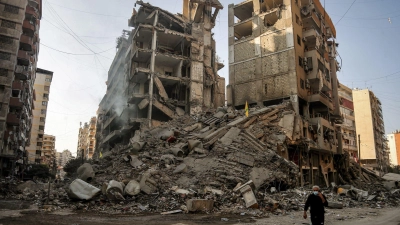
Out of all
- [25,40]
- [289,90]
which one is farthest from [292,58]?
[25,40]

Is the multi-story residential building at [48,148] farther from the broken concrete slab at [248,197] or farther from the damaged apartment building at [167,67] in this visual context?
the broken concrete slab at [248,197]

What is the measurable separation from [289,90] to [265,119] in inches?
308

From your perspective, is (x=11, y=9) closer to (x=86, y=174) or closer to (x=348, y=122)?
(x=86, y=174)

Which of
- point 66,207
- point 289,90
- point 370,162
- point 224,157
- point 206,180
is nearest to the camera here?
point 66,207

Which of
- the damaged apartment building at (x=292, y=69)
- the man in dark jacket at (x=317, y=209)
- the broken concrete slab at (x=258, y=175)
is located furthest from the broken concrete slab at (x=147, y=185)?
the damaged apartment building at (x=292, y=69)

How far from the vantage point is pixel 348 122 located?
188 feet

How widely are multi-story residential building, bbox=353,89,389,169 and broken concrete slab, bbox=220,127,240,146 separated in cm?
5230

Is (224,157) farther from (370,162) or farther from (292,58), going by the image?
(370,162)

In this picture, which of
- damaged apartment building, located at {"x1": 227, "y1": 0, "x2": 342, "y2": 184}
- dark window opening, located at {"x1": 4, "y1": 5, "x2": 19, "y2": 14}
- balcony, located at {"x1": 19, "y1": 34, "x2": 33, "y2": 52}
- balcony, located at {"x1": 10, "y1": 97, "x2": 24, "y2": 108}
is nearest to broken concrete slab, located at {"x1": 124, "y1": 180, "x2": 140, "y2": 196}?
damaged apartment building, located at {"x1": 227, "y1": 0, "x2": 342, "y2": 184}

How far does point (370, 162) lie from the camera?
194ft

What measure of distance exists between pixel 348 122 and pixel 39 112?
217ft

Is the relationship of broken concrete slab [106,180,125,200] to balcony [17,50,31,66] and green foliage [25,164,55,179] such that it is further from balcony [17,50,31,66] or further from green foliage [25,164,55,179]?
green foliage [25,164,55,179]

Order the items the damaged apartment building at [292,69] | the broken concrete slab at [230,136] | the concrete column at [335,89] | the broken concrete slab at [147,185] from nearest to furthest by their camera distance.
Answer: the broken concrete slab at [147,185]
the broken concrete slab at [230,136]
the damaged apartment building at [292,69]
the concrete column at [335,89]

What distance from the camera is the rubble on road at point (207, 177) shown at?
35.4 feet
